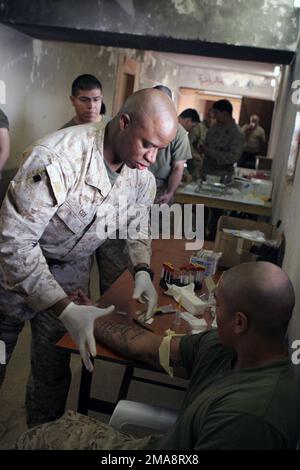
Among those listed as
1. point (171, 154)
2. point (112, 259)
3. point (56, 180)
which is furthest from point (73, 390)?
point (171, 154)

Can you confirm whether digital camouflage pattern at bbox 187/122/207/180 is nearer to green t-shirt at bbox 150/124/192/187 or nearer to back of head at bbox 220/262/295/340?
green t-shirt at bbox 150/124/192/187

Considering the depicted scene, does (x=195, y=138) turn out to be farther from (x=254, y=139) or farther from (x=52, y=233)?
(x=52, y=233)

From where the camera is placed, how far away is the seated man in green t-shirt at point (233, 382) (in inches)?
35.4

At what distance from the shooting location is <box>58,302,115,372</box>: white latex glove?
137cm

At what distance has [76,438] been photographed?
1.21 metres

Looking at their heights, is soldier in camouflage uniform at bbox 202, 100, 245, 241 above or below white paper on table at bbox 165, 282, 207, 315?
above

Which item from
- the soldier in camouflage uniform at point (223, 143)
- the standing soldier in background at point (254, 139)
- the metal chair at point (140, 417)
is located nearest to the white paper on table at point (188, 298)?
the metal chair at point (140, 417)

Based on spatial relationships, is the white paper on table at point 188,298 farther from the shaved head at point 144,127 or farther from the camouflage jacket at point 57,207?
the shaved head at point 144,127

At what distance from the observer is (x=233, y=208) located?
4.07 meters

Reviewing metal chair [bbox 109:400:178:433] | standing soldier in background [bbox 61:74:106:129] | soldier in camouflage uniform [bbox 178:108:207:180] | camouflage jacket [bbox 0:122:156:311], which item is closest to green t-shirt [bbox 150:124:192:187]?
standing soldier in background [bbox 61:74:106:129]

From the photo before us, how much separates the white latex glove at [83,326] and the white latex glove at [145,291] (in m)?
0.27

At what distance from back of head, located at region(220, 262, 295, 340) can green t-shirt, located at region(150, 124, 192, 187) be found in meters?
2.78

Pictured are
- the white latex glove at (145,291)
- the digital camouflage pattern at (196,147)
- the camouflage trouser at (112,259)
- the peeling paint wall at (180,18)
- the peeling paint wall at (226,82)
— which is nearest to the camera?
the white latex glove at (145,291)


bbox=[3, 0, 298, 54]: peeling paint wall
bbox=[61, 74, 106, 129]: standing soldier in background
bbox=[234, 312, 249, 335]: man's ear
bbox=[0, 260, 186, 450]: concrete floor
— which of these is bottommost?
bbox=[0, 260, 186, 450]: concrete floor
